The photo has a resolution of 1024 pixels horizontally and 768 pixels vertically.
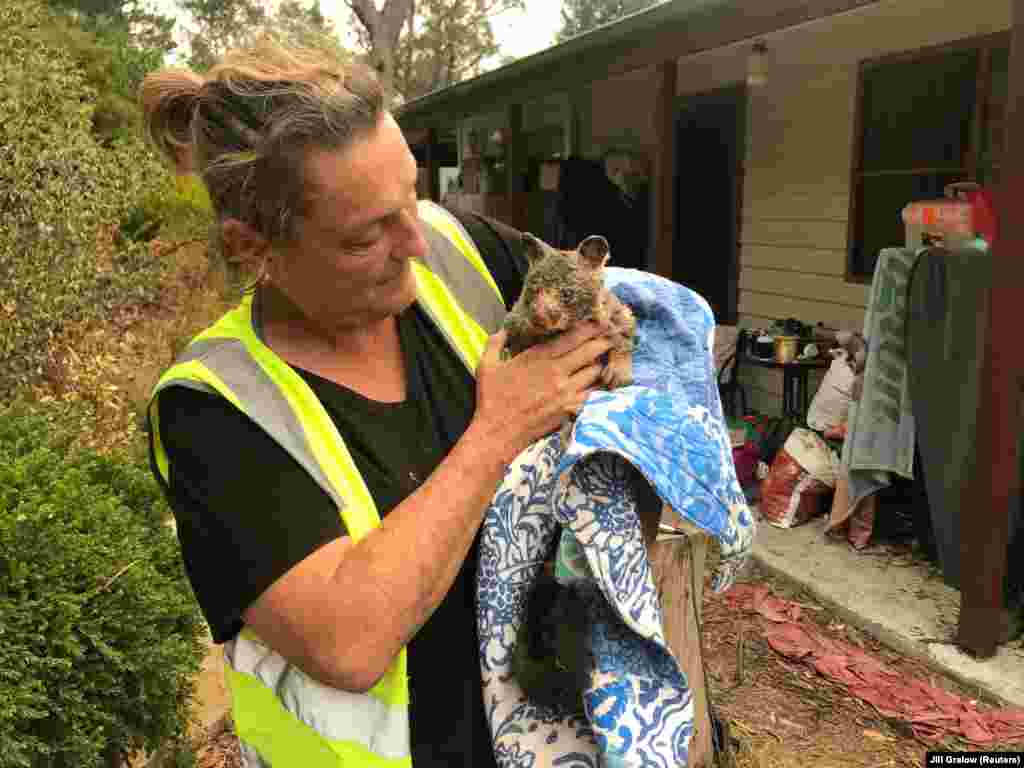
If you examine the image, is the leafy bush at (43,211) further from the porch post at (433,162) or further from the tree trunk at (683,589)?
the porch post at (433,162)

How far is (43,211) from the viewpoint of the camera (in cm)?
508

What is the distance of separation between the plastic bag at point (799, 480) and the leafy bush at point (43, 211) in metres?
4.60

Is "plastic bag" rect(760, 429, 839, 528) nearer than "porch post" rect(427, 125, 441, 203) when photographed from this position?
Yes

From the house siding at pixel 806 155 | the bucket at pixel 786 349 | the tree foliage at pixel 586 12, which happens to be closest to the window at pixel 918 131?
the house siding at pixel 806 155

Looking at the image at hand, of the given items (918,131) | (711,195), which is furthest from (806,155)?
(711,195)

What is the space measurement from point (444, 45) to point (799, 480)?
120ft

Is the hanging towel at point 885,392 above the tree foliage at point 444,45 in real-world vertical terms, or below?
below

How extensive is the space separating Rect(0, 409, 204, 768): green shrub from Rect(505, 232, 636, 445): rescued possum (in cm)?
185

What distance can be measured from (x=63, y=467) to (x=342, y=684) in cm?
236

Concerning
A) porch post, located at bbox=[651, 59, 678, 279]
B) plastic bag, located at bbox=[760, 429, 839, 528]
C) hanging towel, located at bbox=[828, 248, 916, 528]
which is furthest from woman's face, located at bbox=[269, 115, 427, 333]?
porch post, located at bbox=[651, 59, 678, 279]

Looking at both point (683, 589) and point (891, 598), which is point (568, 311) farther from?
point (891, 598)

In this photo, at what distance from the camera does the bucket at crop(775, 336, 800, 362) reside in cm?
660

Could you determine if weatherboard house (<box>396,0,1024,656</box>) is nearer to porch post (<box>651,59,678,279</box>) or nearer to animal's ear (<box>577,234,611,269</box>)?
porch post (<box>651,59,678,279</box>)

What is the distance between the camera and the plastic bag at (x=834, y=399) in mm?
5680
